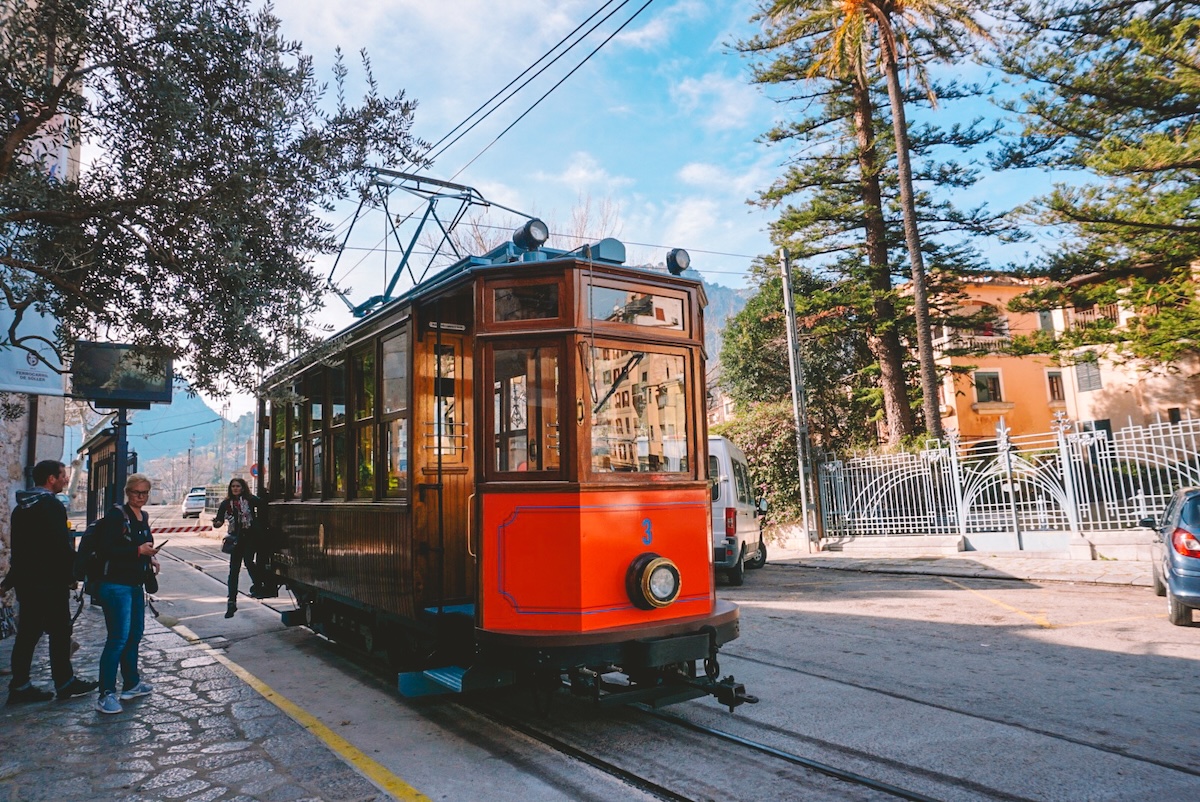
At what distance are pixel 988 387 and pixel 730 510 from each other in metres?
27.1

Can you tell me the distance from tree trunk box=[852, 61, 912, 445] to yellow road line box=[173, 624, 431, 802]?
55.6ft

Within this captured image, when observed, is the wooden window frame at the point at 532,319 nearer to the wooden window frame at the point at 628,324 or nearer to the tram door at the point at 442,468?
the wooden window frame at the point at 628,324

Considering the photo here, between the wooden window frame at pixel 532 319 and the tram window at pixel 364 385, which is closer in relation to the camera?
the wooden window frame at pixel 532 319

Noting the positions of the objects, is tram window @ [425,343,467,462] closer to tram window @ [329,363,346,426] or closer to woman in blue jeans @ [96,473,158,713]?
tram window @ [329,363,346,426]

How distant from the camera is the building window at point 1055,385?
35.1 m

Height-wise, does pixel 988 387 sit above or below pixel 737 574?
above

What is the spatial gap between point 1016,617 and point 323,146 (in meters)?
8.63

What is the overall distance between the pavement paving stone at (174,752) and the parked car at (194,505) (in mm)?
47497

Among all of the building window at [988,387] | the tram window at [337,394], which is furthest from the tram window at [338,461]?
the building window at [988,387]

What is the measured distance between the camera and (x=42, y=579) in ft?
19.5

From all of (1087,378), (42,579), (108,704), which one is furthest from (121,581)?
(1087,378)

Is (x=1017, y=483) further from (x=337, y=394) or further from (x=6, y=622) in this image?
(x=6, y=622)

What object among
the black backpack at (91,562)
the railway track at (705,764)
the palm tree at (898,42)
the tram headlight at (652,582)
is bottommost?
the railway track at (705,764)

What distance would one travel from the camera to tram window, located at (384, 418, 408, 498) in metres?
5.89
